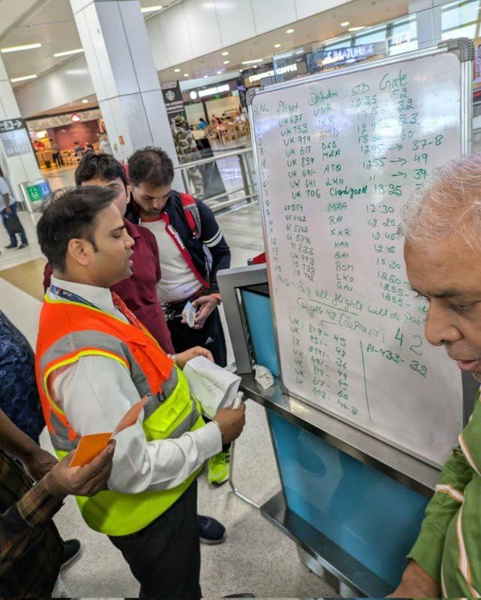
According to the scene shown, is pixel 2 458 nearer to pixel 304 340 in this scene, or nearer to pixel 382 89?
pixel 304 340

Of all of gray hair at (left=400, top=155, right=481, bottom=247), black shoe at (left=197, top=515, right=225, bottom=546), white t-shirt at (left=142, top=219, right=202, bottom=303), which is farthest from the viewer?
white t-shirt at (left=142, top=219, right=202, bottom=303)

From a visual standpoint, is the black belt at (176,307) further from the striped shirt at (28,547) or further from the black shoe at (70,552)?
the striped shirt at (28,547)

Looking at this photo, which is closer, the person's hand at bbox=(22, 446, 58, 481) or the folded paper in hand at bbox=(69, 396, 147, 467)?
the folded paper in hand at bbox=(69, 396, 147, 467)

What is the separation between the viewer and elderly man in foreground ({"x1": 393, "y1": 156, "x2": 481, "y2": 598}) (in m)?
0.73

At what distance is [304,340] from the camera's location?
1404 millimetres

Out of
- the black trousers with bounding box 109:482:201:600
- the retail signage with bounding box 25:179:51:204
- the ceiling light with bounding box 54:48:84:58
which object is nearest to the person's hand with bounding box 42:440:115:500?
the black trousers with bounding box 109:482:201:600

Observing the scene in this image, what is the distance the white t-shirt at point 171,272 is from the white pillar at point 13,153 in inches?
469

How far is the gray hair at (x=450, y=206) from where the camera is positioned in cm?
72

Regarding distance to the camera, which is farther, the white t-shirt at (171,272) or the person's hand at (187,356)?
the white t-shirt at (171,272)

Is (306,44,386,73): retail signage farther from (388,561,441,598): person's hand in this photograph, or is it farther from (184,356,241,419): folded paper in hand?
(388,561,441,598): person's hand

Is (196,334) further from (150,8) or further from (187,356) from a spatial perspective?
(150,8)

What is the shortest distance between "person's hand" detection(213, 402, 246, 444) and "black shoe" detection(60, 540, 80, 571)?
4.10 feet

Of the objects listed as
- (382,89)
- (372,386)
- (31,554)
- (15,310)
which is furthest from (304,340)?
(15,310)

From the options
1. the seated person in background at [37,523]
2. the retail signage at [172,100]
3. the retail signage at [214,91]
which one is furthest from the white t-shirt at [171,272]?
the retail signage at [214,91]
